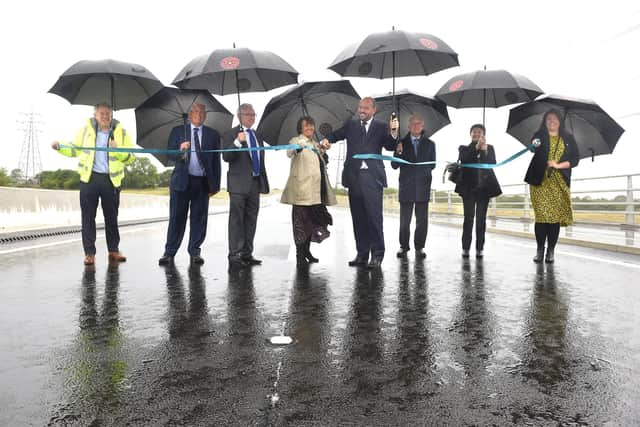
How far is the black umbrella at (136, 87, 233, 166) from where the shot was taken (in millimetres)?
7711

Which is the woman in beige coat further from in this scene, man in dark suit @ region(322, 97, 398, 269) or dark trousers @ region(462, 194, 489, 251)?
dark trousers @ region(462, 194, 489, 251)

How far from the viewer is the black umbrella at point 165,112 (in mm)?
7711

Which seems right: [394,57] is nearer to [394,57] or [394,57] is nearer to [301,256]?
[394,57]

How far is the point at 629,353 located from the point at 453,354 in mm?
1004

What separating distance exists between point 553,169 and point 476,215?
1.31 metres

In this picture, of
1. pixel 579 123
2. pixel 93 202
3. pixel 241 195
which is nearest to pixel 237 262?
pixel 241 195

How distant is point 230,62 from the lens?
6645mm

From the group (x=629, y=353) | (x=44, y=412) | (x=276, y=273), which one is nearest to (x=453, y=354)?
(x=629, y=353)

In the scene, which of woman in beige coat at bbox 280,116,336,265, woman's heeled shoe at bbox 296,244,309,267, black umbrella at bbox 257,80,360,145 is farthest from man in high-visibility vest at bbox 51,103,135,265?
woman's heeled shoe at bbox 296,244,309,267

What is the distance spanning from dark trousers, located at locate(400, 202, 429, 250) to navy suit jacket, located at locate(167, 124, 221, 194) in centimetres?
276

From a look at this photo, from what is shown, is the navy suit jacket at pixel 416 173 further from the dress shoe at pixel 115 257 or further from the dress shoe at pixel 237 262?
the dress shoe at pixel 115 257

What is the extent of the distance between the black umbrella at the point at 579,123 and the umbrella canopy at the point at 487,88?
0.90 ft

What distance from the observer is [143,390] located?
2.63m

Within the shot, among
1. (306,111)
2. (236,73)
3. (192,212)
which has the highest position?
(236,73)
